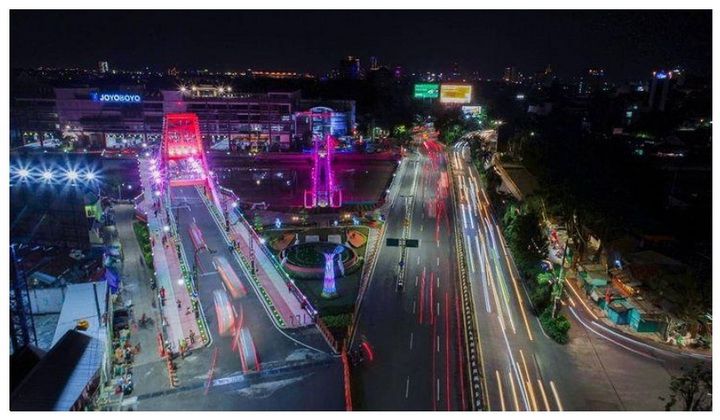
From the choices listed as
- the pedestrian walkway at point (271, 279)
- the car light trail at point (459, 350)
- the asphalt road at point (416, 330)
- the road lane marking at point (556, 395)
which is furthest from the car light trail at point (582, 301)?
the pedestrian walkway at point (271, 279)

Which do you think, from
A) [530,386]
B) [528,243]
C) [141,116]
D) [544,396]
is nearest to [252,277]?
[530,386]

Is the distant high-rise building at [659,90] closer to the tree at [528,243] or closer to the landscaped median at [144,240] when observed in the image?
the tree at [528,243]

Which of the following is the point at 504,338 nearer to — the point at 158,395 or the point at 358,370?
the point at 358,370

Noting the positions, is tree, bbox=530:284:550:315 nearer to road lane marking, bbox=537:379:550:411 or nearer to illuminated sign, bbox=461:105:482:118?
road lane marking, bbox=537:379:550:411

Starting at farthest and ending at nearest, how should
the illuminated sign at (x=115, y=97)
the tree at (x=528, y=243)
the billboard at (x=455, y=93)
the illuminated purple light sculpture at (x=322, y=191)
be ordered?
1. the billboard at (x=455, y=93)
2. the illuminated sign at (x=115, y=97)
3. the illuminated purple light sculpture at (x=322, y=191)
4. the tree at (x=528, y=243)

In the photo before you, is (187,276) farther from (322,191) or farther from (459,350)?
(322,191)

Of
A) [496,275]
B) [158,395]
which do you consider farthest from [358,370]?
[496,275]
